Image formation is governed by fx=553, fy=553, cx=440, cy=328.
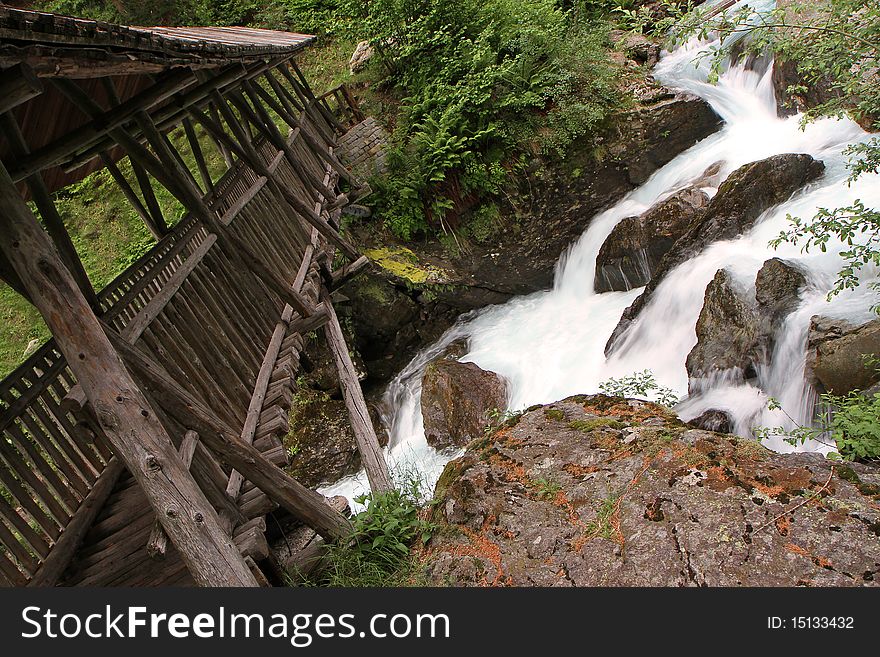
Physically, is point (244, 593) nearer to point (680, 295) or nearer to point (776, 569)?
point (776, 569)

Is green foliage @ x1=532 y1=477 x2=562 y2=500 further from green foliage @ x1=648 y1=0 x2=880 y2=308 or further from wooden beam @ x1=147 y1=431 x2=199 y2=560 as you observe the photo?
green foliage @ x1=648 y1=0 x2=880 y2=308

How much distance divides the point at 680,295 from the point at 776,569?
617 centimetres

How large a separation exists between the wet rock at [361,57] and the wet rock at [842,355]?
13257mm

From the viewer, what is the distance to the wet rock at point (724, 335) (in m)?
7.02

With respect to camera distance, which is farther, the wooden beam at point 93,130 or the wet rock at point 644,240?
the wet rock at point 644,240

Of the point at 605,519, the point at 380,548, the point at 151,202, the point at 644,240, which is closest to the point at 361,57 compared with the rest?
the point at 644,240

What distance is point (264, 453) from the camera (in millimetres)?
4988

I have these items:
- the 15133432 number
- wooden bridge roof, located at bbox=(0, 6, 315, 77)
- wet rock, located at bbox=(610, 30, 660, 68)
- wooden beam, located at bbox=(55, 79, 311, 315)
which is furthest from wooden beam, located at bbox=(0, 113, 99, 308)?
wet rock, located at bbox=(610, 30, 660, 68)

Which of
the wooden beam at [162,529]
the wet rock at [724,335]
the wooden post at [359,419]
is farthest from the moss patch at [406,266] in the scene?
the wooden beam at [162,529]

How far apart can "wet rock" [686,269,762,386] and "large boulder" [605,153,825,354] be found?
55.0 inches

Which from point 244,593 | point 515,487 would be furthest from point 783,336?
point 244,593

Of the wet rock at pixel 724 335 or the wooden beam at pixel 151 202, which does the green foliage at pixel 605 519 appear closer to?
the wet rock at pixel 724 335

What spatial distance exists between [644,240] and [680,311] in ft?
7.63

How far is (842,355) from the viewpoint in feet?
19.3
